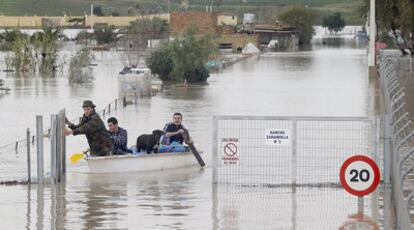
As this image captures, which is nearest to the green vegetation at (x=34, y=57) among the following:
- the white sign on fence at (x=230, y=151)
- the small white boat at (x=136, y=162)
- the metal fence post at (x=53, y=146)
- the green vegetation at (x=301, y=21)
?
the small white boat at (x=136, y=162)

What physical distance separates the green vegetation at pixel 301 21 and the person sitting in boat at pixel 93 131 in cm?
11770

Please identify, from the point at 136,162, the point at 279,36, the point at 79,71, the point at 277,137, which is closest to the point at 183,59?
the point at 79,71

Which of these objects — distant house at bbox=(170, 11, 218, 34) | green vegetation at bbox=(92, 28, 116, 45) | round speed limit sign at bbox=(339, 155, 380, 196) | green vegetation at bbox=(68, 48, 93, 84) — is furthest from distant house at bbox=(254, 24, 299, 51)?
round speed limit sign at bbox=(339, 155, 380, 196)

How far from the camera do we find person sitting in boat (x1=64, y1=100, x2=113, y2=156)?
2178 cm

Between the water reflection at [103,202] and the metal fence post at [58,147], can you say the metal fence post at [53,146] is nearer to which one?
the metal fence post at [58,147]

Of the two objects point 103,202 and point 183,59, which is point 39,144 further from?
point 183,59

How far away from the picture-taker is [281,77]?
64312 mm

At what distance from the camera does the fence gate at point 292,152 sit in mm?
20625

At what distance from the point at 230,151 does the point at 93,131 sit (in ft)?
8.15

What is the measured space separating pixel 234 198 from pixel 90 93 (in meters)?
35.8

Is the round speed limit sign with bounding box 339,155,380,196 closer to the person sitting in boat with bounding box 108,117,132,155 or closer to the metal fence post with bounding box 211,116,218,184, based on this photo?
the metal fence post with bounding box 211,116,218,184

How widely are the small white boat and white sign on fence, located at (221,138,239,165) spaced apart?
76.5 inches

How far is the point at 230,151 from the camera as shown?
2102 cm

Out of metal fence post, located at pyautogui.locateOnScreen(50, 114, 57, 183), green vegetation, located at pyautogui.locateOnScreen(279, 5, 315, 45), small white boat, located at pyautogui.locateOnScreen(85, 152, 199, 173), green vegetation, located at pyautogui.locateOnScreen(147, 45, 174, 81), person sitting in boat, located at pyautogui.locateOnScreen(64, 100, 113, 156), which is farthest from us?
green vegetation, located at pyautogui.locateOnScreen(279, 5, 315, 45)
